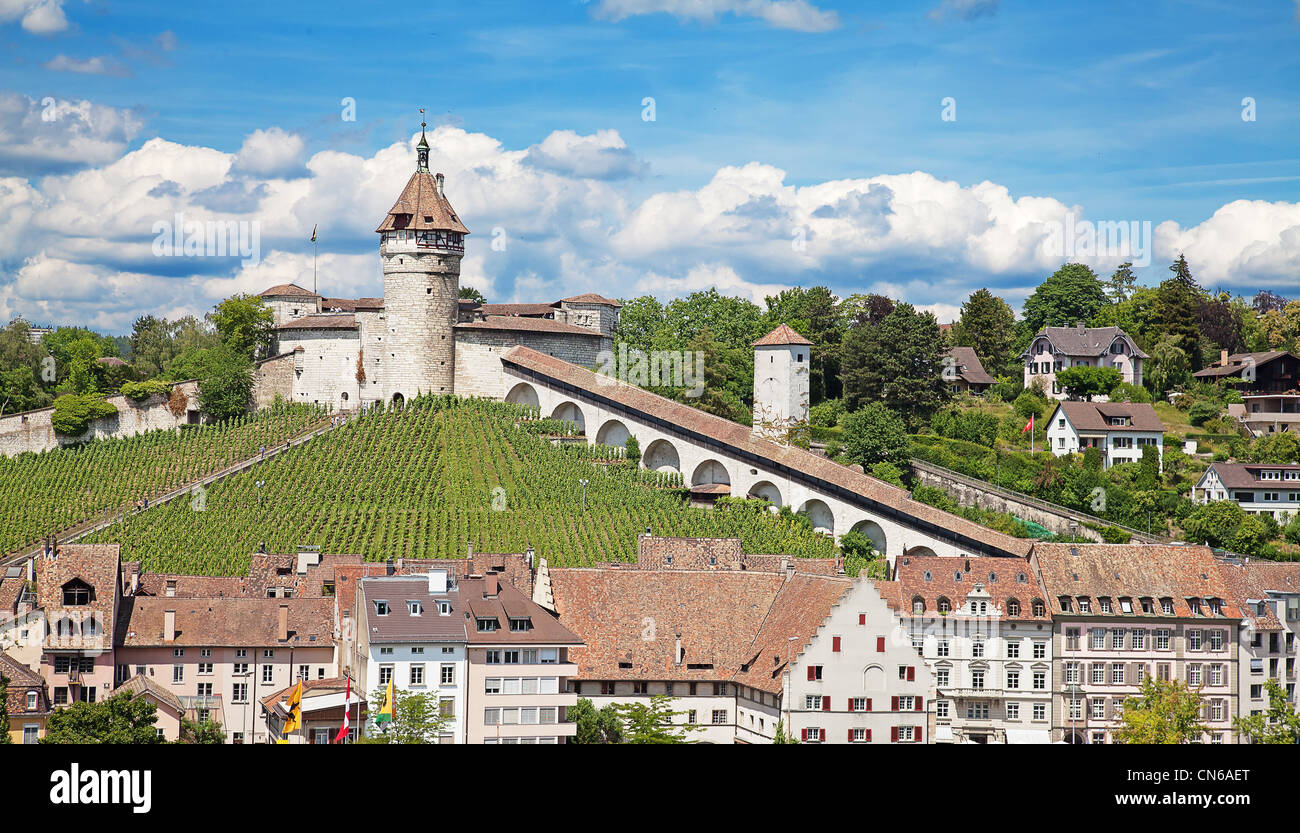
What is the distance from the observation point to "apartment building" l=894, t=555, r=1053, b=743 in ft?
159

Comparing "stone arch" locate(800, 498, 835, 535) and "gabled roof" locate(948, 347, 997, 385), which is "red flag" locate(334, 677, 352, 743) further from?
"gabled roof" locate(948, 347, 997, 385)

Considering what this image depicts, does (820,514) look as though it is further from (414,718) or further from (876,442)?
(414,718)

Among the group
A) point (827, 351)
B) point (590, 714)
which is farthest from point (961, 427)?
point (590, 714)

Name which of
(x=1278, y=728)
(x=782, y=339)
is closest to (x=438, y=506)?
(x=782, y=339)

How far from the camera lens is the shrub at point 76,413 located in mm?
83750

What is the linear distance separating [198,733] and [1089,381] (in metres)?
67.8

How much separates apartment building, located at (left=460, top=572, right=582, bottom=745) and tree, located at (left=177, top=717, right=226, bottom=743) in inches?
283

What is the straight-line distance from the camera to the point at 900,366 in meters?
86.4

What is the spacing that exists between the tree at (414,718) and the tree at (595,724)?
13.3 ft

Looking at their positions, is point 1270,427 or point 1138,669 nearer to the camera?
point 1138,669

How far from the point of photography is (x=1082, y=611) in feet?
165

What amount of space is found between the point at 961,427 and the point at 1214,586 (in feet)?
109
